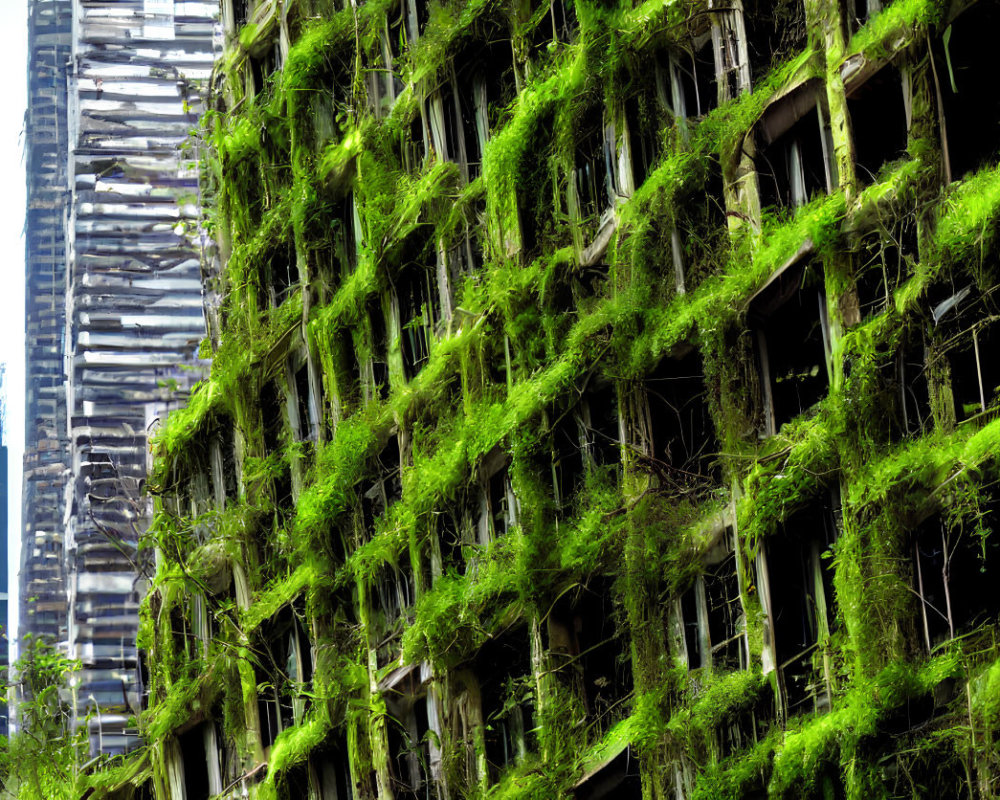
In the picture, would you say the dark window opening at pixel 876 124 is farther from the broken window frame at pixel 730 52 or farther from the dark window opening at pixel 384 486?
the dark window opening at pixel 384 486

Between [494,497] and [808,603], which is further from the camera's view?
[494,497]

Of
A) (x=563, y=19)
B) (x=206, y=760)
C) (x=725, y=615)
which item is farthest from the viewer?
(x=206, y=760)

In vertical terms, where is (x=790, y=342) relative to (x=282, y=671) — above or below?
above

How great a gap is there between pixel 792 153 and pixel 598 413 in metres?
3.93

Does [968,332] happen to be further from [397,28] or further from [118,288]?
[118,288]

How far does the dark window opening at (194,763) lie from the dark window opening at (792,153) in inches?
630

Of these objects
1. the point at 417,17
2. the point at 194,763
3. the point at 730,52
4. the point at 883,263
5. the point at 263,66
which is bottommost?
the point at 194,763

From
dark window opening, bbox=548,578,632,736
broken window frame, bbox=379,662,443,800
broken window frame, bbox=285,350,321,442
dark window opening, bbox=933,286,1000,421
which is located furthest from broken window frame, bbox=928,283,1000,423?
broken window frame, bbox=285,350,321,442

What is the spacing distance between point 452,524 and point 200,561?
7.88 metres

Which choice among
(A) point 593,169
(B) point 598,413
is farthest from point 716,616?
(A) point 593,169

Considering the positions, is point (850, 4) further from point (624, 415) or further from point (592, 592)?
point (592, 592)

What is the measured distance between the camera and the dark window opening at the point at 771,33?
2030 cm

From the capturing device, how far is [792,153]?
2014 centimetres

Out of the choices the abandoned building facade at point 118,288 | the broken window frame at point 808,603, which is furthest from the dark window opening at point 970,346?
the abandoned building facade at point 118,288
